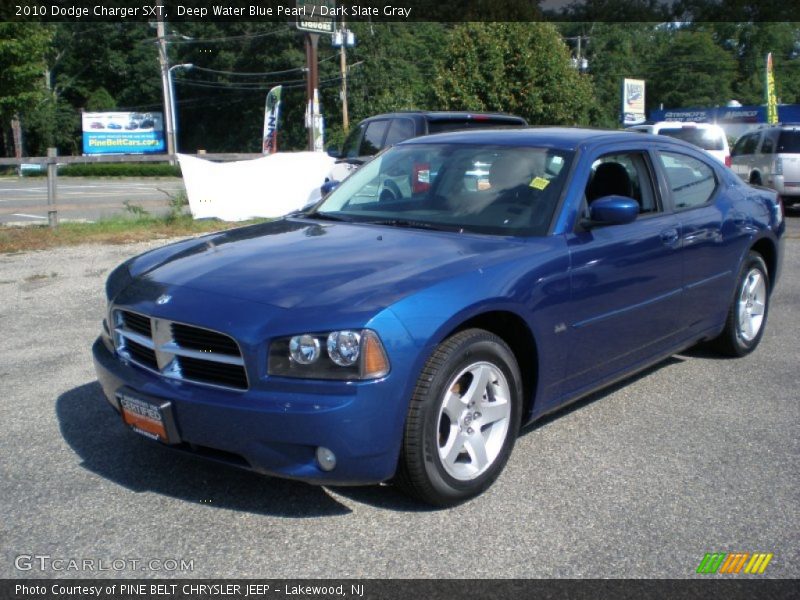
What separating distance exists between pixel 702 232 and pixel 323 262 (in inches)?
104

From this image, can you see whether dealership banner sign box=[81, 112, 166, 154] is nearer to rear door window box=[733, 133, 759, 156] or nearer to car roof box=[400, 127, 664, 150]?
rear door window box=[733, 133, 759, 156]

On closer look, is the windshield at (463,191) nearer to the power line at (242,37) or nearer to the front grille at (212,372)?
the front grille at (212,372)

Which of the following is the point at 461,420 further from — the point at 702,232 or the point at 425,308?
the point at 702,232

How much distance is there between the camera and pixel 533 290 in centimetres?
408

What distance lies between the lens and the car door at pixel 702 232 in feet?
17.5

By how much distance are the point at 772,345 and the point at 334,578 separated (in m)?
4.74

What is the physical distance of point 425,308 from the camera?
3.58 metres

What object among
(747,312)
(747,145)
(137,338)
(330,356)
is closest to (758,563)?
(330,356)

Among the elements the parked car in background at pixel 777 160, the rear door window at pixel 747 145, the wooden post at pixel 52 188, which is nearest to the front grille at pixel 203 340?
the wooden post at pixel 52 188

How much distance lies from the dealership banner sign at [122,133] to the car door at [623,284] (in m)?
53.9

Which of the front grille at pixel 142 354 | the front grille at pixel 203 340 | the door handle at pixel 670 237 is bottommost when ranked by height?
the front grille at pixel 142 354

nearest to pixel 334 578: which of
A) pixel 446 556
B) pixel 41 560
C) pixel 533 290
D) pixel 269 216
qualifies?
pixel 446 556

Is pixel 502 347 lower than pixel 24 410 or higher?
higher

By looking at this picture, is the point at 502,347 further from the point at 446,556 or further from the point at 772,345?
the point at 772,345
